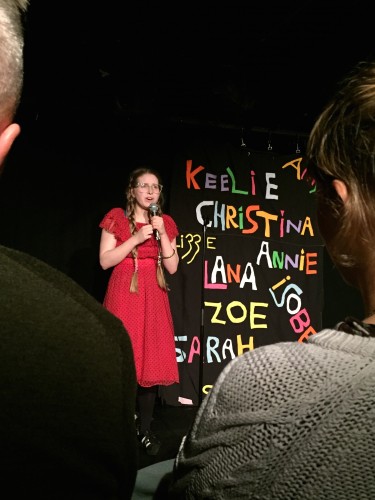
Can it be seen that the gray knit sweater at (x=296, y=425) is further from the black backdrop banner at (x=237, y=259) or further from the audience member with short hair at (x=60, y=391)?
the black backdrop banner at (x=237, y=259)

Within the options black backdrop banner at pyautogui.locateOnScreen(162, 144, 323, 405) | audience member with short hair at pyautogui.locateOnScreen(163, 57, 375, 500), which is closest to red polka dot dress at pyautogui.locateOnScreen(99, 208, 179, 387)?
black backdrop banner at pyautogui.locateOnScreen(162, 144, 323, 405)

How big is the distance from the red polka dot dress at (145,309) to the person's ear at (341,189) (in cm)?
231

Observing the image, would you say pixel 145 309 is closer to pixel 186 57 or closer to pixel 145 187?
pixel 145 187

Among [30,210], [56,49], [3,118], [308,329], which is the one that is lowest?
[308,329]

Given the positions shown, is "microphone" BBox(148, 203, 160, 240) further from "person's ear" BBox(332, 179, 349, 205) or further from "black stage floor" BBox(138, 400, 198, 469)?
"person's ear" BBox(332, 179, 349, 205)

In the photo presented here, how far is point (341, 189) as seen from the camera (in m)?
0.76

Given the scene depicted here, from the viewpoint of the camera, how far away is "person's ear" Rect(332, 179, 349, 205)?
0.75 metres

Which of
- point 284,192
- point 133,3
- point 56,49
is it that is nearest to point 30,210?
point 56,49

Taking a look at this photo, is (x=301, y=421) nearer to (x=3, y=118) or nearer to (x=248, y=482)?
(x=248, y=482)

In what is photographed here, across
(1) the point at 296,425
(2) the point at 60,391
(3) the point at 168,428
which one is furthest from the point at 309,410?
(3) the point at 168,428

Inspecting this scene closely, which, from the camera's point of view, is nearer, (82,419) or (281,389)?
(82,419)

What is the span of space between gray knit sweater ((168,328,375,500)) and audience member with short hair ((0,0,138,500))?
0.50ft

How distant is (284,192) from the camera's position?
13.9 ft

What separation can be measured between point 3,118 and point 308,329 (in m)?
3.89
